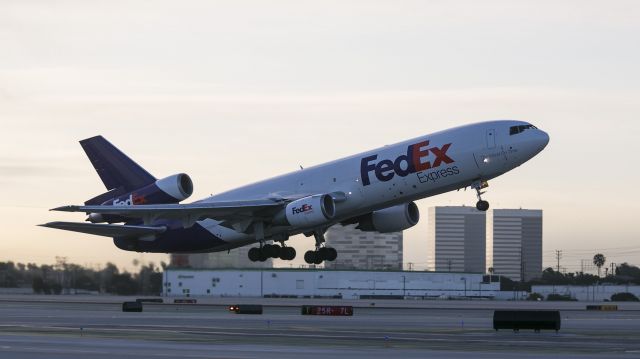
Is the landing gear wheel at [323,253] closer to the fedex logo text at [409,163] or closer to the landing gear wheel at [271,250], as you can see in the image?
the landing gear wheel at [271,250]

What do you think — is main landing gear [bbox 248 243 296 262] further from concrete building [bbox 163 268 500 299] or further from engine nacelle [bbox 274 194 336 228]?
concrete building [bbox 163 268 500 299]

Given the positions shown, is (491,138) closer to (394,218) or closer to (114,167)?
(394,218)

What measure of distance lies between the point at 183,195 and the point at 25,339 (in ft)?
87.6

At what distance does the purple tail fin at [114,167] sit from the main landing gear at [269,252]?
913cm

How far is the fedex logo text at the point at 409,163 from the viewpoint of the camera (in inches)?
2302

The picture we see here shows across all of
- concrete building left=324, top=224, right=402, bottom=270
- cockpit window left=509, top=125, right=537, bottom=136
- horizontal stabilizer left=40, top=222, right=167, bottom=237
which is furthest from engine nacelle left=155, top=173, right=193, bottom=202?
concrete building left=324, top=224, right=402, bottom=270

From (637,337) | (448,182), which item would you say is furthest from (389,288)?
(637,337)

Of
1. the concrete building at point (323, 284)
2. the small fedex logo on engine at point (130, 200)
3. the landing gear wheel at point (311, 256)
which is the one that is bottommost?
the concrete building at point (323, 284)

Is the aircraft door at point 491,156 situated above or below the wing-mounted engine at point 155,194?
above

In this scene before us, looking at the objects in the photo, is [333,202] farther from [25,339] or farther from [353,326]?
[25,339]

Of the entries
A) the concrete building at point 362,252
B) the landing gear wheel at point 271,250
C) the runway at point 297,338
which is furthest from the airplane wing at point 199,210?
the concrete building at point 362,252

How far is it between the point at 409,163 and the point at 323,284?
9496cm

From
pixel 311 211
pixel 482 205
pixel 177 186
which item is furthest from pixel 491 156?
pixel 177 186

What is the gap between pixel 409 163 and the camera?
194ft
